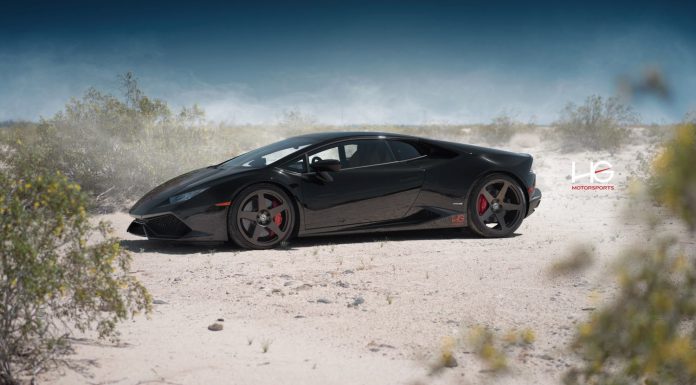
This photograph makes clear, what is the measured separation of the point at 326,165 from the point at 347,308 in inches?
116

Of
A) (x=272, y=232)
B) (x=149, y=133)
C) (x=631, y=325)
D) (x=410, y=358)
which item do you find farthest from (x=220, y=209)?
(x=149, y=133)

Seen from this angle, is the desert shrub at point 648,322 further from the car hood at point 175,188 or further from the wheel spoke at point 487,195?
the wheel spoke at point 487,195

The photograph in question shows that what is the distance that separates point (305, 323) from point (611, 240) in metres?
5.15

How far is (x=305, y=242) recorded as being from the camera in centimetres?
869

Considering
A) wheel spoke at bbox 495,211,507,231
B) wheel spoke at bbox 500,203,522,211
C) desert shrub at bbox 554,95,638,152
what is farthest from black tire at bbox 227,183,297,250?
desert shrub at bbox 554,95,638,152

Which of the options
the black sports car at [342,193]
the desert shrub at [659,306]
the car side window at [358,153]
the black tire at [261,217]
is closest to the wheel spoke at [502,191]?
the black sports car at [342,193]

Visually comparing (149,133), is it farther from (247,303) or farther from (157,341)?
(157,341)

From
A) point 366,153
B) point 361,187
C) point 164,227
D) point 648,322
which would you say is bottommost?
point 648,322

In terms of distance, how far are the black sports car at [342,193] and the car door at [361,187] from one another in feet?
0.04

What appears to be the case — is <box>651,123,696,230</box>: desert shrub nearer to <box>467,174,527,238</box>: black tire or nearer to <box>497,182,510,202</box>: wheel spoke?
<box>467,174,527,238</box>: black tire

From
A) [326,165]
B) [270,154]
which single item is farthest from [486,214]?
[270,154]

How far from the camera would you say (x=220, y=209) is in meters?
7.99

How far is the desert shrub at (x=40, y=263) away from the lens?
375cm

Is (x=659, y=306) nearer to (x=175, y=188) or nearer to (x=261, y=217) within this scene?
(x=261, y=217)
